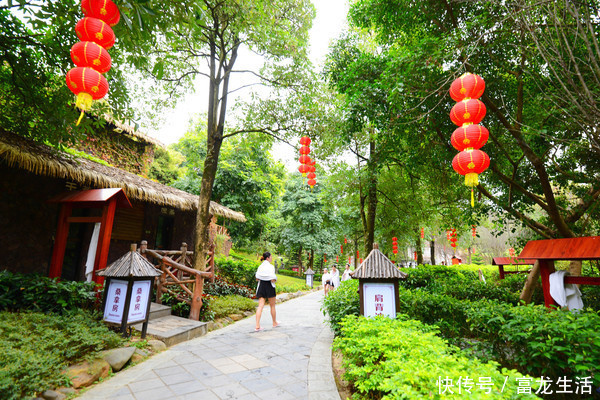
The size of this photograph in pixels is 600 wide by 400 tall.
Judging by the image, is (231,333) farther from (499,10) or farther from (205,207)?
(499,10)

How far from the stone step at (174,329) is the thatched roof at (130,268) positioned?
3.97 feet

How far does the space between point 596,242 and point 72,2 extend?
8.57 metres

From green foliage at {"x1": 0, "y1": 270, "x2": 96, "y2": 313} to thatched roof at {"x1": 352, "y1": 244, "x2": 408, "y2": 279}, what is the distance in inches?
197

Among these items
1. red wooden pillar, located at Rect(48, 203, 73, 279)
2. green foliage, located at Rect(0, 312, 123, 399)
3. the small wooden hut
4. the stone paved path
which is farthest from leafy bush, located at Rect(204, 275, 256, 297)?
the small wooden hut

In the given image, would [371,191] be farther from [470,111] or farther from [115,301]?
[115,301]

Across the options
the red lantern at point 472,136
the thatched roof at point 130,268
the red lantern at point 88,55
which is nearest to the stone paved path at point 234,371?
the thatched roof at point 130,268

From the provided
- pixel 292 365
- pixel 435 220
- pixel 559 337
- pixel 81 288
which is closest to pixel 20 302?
pixel 81 288

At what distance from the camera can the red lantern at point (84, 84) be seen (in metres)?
3.56

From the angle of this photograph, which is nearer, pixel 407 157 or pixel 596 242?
pixel 596 242

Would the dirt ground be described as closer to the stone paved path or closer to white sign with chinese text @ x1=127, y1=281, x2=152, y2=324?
the stone paved path

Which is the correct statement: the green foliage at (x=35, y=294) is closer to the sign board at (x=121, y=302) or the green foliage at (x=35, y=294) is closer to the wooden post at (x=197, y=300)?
the sign board at (x=121, y=302)

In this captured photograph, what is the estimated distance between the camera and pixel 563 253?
4348mm

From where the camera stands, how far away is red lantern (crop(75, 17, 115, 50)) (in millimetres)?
3498

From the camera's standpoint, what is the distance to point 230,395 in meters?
3.44
